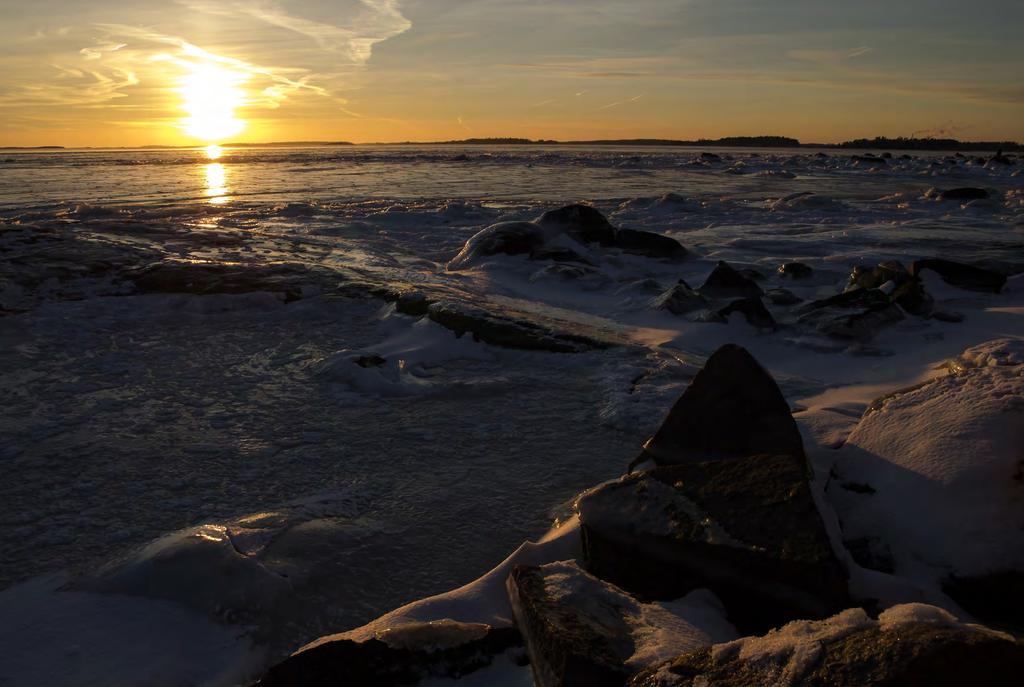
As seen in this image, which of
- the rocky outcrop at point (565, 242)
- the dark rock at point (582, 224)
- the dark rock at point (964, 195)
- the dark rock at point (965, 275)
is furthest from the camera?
the dark rock at point (964, 195)

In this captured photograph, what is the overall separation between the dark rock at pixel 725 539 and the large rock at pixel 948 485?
462 mm

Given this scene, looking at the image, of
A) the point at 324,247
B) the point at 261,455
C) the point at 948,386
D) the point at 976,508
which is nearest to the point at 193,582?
the point at 261,455

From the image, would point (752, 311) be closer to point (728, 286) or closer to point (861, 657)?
point (728, 286)

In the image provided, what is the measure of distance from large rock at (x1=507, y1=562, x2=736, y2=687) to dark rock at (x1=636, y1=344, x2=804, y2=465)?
0.84 meters

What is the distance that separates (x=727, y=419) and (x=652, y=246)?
6.48m

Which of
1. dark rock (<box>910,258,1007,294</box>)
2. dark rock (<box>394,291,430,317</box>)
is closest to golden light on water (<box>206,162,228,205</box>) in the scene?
dark rock (<box>394,291,430,317</box>)

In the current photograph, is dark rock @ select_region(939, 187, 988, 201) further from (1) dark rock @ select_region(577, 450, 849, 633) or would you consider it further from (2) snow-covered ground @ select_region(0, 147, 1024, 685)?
(1) dark rock @ select_region(577, 450, 849, 633)

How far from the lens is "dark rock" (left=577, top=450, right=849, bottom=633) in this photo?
1.96m

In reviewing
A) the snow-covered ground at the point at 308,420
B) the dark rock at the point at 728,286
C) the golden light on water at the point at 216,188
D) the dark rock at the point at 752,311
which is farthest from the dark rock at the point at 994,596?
the golden light on water at the point at 216,188

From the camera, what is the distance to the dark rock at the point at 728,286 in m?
6.57

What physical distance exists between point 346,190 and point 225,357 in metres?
16.8

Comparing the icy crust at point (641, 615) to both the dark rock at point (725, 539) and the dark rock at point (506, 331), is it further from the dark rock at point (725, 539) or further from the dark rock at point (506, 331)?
the dark rock at point (506, 331)

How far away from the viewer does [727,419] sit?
287 cm

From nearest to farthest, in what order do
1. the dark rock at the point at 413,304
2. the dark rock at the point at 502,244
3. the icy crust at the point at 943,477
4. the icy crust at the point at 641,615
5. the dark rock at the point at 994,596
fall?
the icy crust at the point at 641,615 < the dark rock at the point at 994,596 < the icy crust at the point at 943,477 < the dark rock at the point at 413,304 < the dark rock at the point at 502,244
